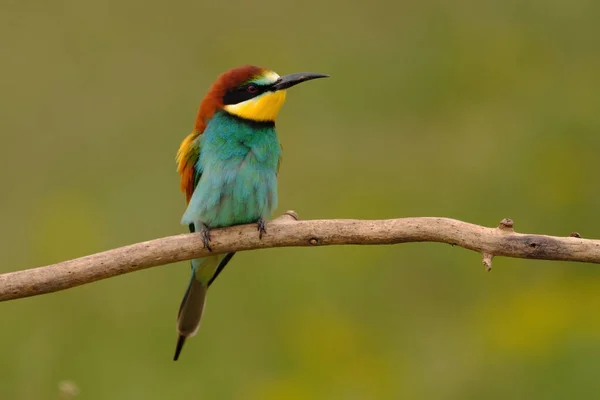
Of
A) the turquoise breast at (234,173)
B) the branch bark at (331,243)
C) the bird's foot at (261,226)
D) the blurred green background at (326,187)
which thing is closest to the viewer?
the branch bark at (331,243)

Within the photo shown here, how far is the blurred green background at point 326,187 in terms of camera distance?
4.26 meters

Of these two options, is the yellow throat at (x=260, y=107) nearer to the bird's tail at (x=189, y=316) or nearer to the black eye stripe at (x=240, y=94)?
the black eye stripe at (x=240, y=94)

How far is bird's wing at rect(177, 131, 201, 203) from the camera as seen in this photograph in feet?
10.3

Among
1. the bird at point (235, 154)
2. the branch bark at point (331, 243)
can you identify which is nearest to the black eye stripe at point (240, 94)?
the bird at point (235, 154)

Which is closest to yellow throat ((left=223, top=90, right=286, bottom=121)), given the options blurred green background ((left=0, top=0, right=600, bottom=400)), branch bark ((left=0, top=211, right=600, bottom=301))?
branch bark ((left=0, top=211, right=600, bottom=301))

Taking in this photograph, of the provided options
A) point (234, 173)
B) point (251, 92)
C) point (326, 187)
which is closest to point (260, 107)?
point (251, 92)

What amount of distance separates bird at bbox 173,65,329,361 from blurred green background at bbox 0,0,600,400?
3.95 ft

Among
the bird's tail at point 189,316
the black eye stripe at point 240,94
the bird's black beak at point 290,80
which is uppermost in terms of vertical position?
the bird's black beak at point 290,80

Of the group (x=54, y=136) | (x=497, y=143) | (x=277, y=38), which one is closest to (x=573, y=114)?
(x=497, y=143)

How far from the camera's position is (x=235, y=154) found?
304cm

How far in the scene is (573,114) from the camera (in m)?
5.48

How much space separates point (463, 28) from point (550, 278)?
6.81 ft

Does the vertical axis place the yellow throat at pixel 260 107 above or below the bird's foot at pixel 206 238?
above

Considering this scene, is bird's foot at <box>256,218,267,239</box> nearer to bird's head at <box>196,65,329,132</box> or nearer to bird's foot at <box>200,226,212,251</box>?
bird's foot at <box>200,226,212,251</box>
